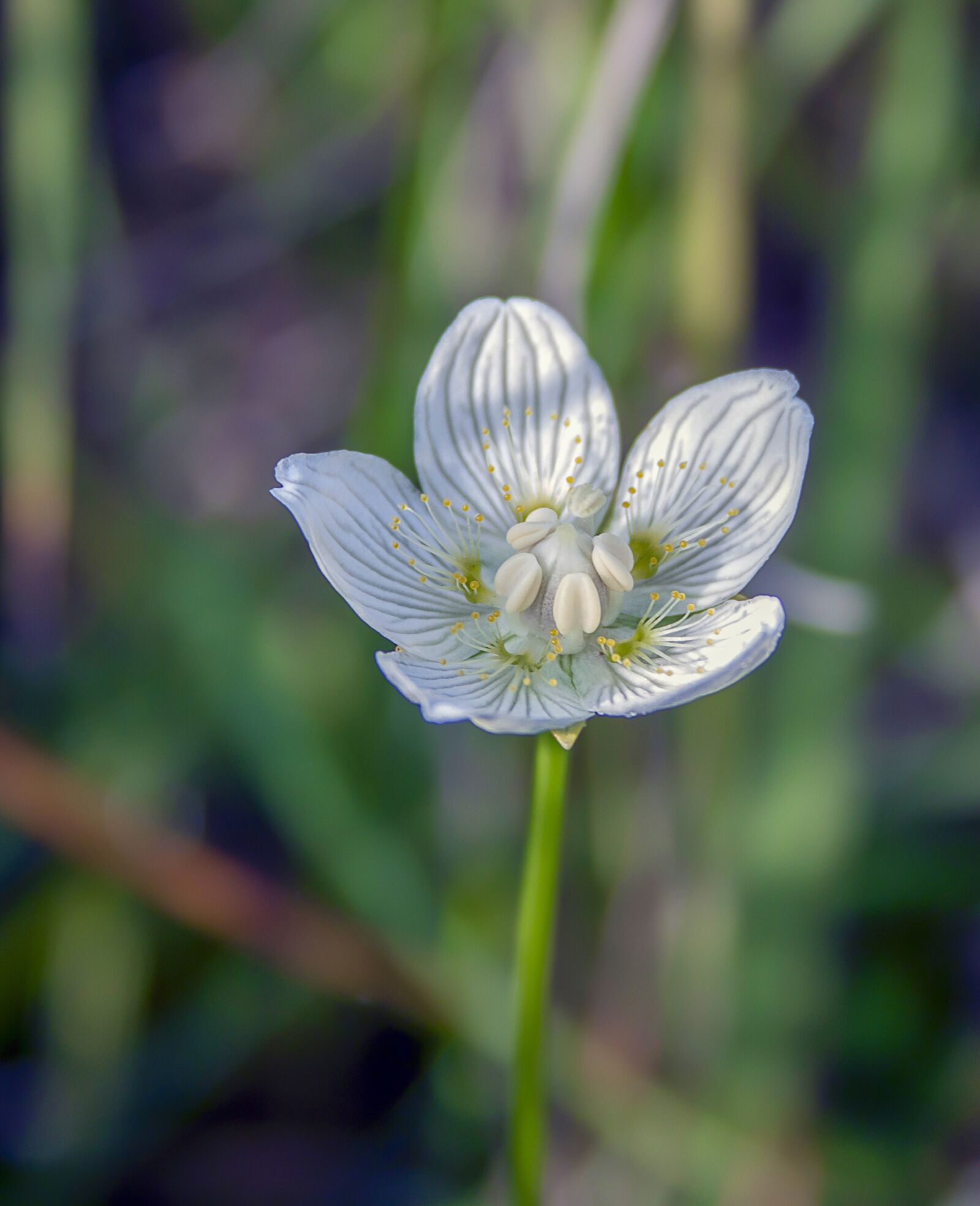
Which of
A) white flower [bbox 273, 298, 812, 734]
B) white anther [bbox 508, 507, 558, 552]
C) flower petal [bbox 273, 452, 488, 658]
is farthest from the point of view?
white anther [bbox 508, 507, 558, 552]

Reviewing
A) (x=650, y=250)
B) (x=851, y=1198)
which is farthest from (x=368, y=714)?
(x=851, y=1198)

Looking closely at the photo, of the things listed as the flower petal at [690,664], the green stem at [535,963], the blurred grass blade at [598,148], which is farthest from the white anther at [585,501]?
the blurred grass blade at [598,148]

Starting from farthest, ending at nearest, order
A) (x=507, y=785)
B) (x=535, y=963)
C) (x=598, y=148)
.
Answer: (x=507, y=785) < (x=598, y=148) < (x=535, y=963)

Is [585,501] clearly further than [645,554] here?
No

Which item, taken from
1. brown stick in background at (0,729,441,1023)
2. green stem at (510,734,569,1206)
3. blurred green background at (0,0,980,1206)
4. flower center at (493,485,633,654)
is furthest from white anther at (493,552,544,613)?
brown stick in background at (0,729,441,1023)

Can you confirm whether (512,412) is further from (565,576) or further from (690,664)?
(690,664)

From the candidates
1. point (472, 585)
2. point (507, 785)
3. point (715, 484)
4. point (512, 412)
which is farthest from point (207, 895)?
point (715, 484)

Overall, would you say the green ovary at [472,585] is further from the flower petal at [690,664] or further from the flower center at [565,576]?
the flower petal at [690,664]

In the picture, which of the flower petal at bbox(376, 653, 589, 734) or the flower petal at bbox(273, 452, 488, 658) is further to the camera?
the flower petal at bbox(273, 452, 488, 658)

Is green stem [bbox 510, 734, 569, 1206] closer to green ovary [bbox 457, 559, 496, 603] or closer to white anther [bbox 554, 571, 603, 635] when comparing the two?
white anther [bbox 554, 571, 603, 635]
